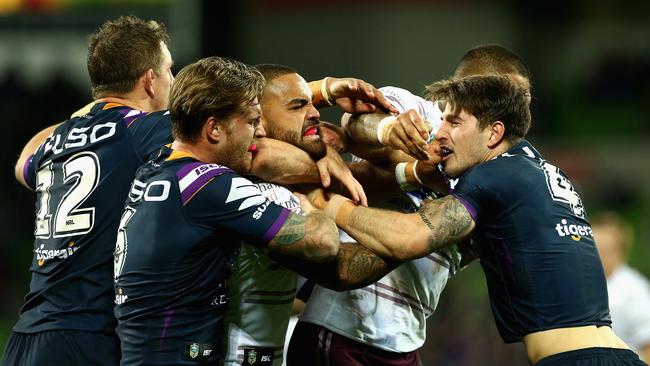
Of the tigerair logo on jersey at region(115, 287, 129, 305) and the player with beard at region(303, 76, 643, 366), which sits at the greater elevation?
the player with beard at region(303, 76, 643, 366)

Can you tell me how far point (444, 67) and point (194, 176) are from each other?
1616cm

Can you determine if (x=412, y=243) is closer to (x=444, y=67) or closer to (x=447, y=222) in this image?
(x=447, y=222)

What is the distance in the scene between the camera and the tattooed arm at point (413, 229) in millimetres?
4699

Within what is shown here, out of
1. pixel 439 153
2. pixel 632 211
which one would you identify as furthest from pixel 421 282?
pixel 632 211

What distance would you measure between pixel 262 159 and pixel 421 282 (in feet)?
3.97

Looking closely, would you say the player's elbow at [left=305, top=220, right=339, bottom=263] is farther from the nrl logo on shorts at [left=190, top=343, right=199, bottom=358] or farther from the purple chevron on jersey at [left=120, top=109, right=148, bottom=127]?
the purple chevron on jersey at [left=120, top=109, right=148, bottom=127]

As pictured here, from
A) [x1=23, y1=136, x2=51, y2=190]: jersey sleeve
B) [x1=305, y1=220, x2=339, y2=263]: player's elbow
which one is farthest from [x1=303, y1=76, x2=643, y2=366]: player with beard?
[x1=23, y1=136, x2=51, y2=190]: jersey sleeve

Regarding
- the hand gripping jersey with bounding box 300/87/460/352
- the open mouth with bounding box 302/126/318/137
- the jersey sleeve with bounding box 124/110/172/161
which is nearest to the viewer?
the jersey sleeve with bounding box 124/110/172/161

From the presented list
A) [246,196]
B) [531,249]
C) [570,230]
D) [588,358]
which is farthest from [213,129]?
[588,358]

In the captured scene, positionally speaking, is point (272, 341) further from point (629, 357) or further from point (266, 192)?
point (629, 357)

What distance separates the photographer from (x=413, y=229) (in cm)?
471

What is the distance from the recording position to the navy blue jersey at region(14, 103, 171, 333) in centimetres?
Answer: 493

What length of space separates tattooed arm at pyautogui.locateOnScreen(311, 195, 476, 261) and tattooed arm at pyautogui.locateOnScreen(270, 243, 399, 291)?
5cm

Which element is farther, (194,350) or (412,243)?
(412,243)
